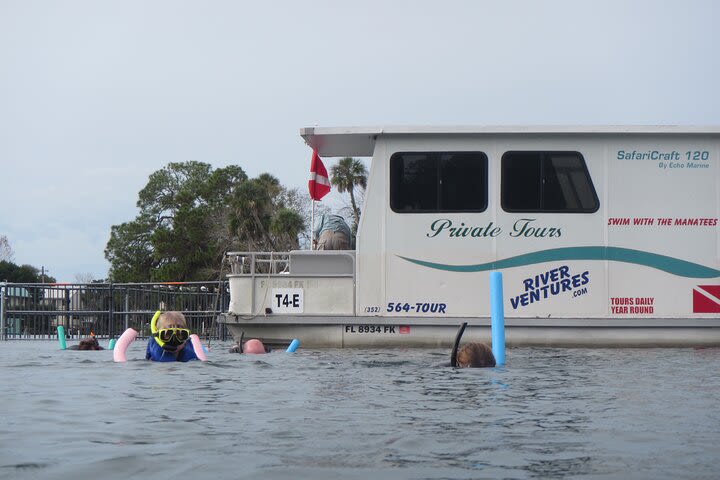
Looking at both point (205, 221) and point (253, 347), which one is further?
point (205, 221)

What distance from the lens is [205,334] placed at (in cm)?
2288

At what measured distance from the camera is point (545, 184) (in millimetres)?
14047

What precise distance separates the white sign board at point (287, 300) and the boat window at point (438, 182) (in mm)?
1869

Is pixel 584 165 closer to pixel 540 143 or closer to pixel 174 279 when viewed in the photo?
pixel 540 143

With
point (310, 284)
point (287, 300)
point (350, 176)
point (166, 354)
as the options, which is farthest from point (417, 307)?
point (350, 176)

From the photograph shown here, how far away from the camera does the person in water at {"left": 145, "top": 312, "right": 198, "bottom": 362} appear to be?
36.7 feet

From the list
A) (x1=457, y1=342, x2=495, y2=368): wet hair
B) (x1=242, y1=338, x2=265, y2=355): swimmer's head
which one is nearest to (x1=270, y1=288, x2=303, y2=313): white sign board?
(x1=242, y1=338, x2=265, y2=355): swimmer's head

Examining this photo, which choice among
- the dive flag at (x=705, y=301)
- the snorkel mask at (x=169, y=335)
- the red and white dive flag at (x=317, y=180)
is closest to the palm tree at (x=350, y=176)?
the red and white dive flag at (x=317, y=180)

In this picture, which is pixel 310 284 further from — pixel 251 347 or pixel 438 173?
pixel 438 173

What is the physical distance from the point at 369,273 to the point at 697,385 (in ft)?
19.8

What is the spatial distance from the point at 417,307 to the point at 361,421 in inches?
301

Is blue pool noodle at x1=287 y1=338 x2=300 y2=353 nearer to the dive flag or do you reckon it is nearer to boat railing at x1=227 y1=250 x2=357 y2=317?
boat railing at x1=227 y1=250 x2=357 y2=317

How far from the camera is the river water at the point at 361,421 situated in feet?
15.7

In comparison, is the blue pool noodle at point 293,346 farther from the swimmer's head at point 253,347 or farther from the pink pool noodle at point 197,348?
the pink pool noodle at point 197,348
